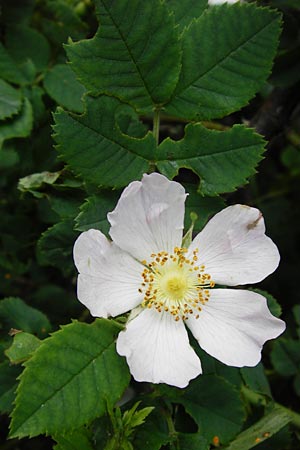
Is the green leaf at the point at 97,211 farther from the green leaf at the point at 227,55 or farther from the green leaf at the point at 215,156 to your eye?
the green leaf at the point at 227,55

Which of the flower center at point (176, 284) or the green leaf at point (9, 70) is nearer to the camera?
the flower center at point (176, 284)

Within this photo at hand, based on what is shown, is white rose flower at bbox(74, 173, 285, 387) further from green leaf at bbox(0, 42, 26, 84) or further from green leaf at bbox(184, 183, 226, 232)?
green leaf at bbox(0, 42, 26, 84)

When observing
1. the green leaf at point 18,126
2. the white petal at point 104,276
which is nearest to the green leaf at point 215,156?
the white petal at point 104,276

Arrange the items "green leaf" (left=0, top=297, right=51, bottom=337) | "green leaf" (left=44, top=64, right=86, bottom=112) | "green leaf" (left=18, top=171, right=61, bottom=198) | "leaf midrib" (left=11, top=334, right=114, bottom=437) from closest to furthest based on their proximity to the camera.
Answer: "leaf midrib" (left=11, top=334, right=114, bottom=437), "green leaf" (left=18, top=171, right=61, bottom=198), "green leaf" (left=0, top=297, right=51, bottom=337), "green leaf" (left=44, top=64, right=86, bottom=112)

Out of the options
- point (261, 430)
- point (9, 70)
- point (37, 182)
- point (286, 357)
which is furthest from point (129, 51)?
point (286, 357)

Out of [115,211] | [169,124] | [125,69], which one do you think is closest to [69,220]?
[115,211]

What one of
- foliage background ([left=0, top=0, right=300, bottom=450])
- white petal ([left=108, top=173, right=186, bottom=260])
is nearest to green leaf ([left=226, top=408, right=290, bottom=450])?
foliage background ([left=0, top=0, right=300, bottom=450])
